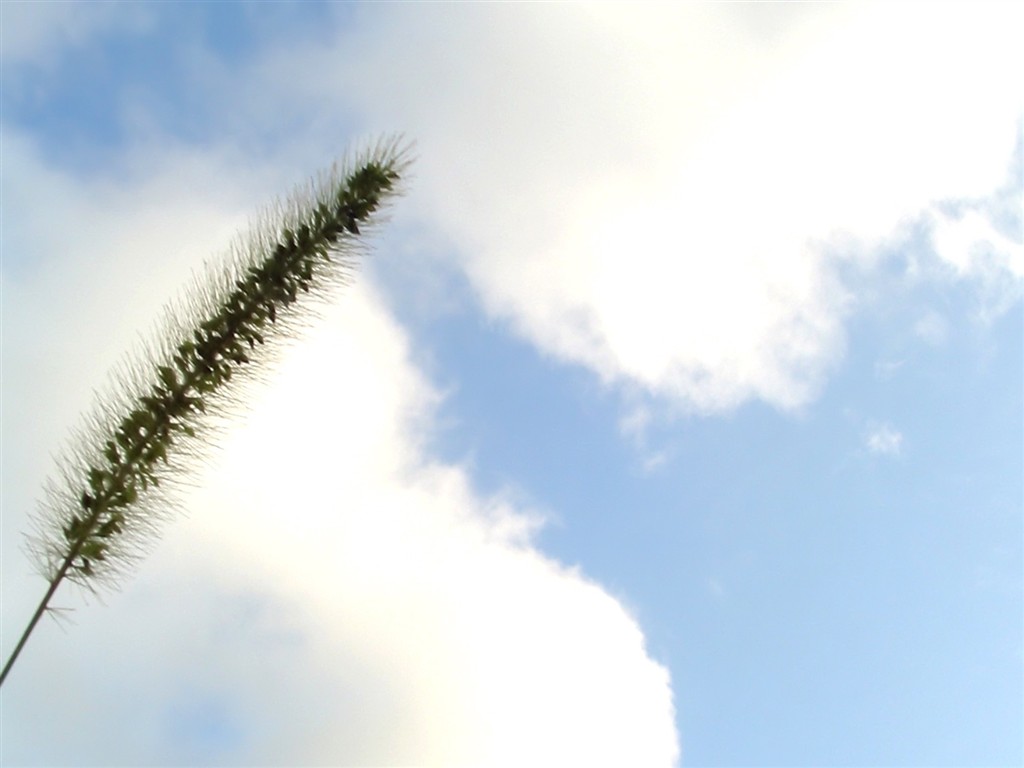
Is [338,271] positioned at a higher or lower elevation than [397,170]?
lower

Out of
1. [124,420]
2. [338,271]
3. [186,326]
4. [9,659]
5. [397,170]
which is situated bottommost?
[9,659]

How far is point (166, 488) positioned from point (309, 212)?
2.44 m

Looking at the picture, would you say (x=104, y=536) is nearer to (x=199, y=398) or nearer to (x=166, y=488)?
(x=166, y=488)

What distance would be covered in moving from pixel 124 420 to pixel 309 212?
2.16 metres

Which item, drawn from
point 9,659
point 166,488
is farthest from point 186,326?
point 9,659

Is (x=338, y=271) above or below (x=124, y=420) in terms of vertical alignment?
above

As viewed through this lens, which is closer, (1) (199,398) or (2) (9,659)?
(2) (9,659)

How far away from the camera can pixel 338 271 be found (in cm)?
687

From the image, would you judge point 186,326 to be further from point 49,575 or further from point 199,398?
point 49,575

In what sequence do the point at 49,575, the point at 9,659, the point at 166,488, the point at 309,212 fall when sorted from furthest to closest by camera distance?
1. the point at 309,212
2. the point at 166,488
3. the point at 49,575
4. the point at 9,659

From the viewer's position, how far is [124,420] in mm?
5996

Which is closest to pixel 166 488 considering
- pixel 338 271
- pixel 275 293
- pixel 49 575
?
pixel 49 575

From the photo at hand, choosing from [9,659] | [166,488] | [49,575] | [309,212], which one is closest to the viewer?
[9,659]

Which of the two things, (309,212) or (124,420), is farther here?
(309,212)
